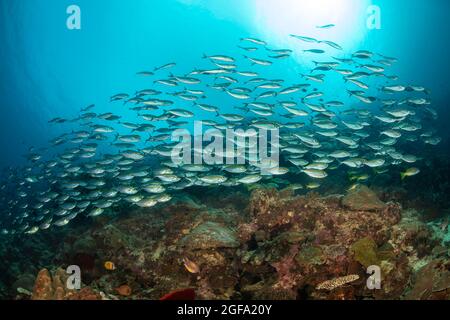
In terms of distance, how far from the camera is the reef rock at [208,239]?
7.16 metres

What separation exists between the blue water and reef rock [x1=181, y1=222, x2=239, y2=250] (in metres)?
50.5

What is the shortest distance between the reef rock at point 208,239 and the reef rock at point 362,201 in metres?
2.75

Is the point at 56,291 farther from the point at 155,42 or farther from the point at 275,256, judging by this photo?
the point at 155,42

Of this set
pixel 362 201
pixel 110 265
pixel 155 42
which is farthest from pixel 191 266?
pixel 155 42

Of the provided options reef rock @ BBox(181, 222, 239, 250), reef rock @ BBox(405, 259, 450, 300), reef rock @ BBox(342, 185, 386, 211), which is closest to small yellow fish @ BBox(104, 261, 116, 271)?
reef rock @ BBox(181, 222, 239, 250)

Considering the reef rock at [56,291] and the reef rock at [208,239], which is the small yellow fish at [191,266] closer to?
the reef rock at [208,239]

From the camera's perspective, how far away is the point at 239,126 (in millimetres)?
12477

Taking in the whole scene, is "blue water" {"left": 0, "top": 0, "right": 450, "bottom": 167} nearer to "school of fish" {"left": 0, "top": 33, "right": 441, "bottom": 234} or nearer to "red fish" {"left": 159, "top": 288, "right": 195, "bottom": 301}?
"school of fish" {"left": 0, "top": 33, "right": 441, "bottom": 234}

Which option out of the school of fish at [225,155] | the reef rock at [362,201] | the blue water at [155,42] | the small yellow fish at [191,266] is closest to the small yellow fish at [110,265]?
Answer: the small yellow fish at [191,266]

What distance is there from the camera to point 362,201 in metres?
7.66

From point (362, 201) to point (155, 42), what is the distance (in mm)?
67416

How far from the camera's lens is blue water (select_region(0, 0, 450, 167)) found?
177ft

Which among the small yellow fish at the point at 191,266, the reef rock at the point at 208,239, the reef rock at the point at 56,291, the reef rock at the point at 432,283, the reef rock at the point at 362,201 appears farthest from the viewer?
the reef rock at the point at 362,201
